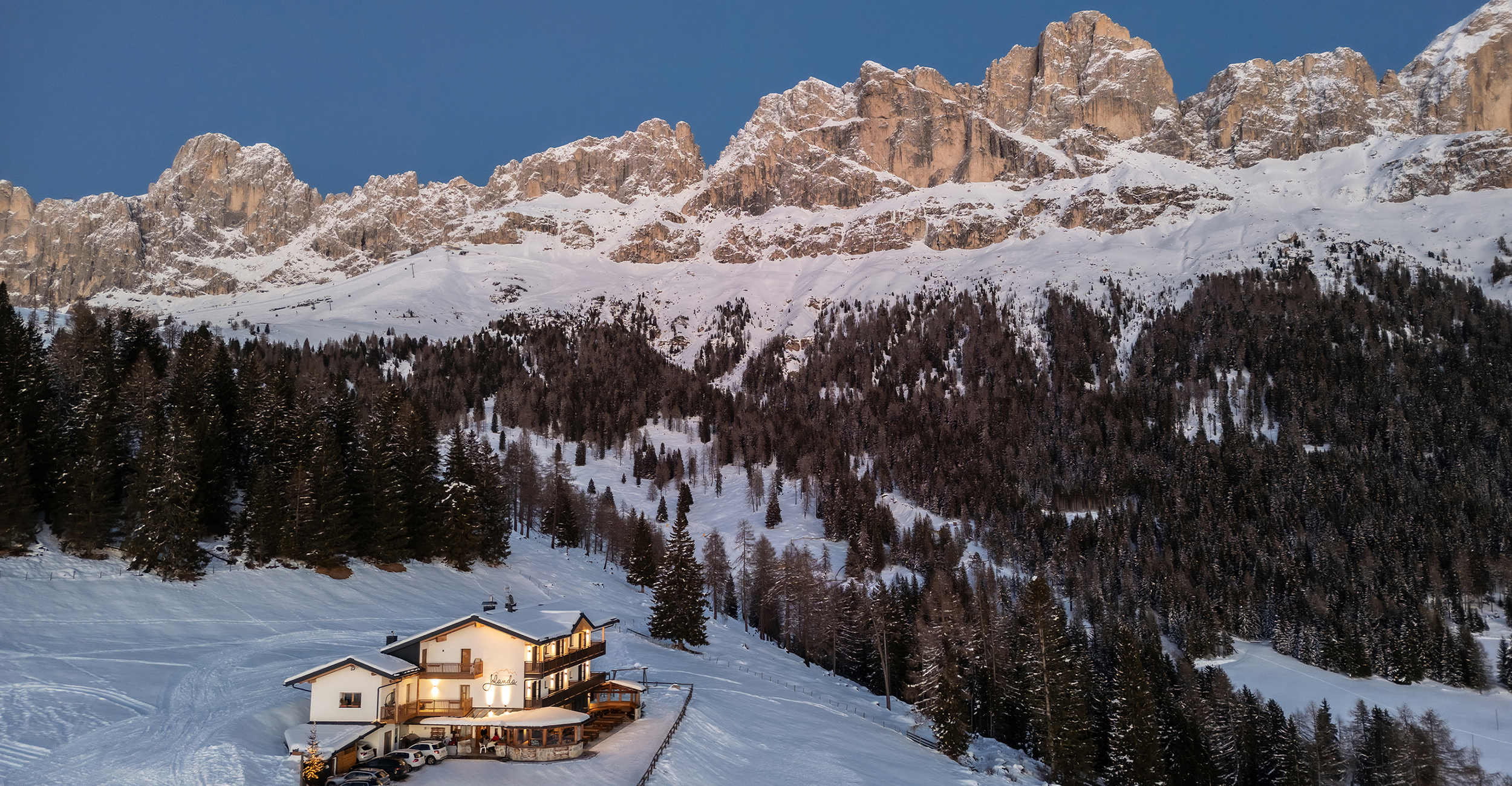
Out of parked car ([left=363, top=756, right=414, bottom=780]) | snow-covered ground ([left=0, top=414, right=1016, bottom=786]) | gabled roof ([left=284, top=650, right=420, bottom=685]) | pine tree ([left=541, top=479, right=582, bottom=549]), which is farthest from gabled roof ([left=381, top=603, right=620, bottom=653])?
pine tree ([left=541, top=479, right=582, bottom=549])

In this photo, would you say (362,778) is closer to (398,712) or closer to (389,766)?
(389,766)

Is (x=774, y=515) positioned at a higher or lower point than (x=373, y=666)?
higher

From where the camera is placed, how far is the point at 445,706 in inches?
1518

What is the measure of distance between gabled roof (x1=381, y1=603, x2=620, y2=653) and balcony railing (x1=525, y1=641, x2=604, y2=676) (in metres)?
1.17

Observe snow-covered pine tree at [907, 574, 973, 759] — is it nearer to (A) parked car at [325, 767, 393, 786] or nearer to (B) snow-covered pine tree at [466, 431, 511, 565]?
(A) parked car at [325, 767, 393, 786]

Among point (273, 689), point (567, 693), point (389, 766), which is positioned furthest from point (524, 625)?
point (273, 689)

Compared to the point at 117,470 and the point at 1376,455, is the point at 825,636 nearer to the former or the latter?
the point at 117,470

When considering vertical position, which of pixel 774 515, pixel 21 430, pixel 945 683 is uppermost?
pixel 21 430

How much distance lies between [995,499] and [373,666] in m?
120

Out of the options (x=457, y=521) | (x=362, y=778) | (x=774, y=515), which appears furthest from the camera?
(x=774, y=515)

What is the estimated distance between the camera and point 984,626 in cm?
7200

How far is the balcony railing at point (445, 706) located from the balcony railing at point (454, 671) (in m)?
1.00

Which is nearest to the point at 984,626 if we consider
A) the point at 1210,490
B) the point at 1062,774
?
the point at 1062,774

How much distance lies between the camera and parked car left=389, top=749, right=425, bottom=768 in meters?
33.8
